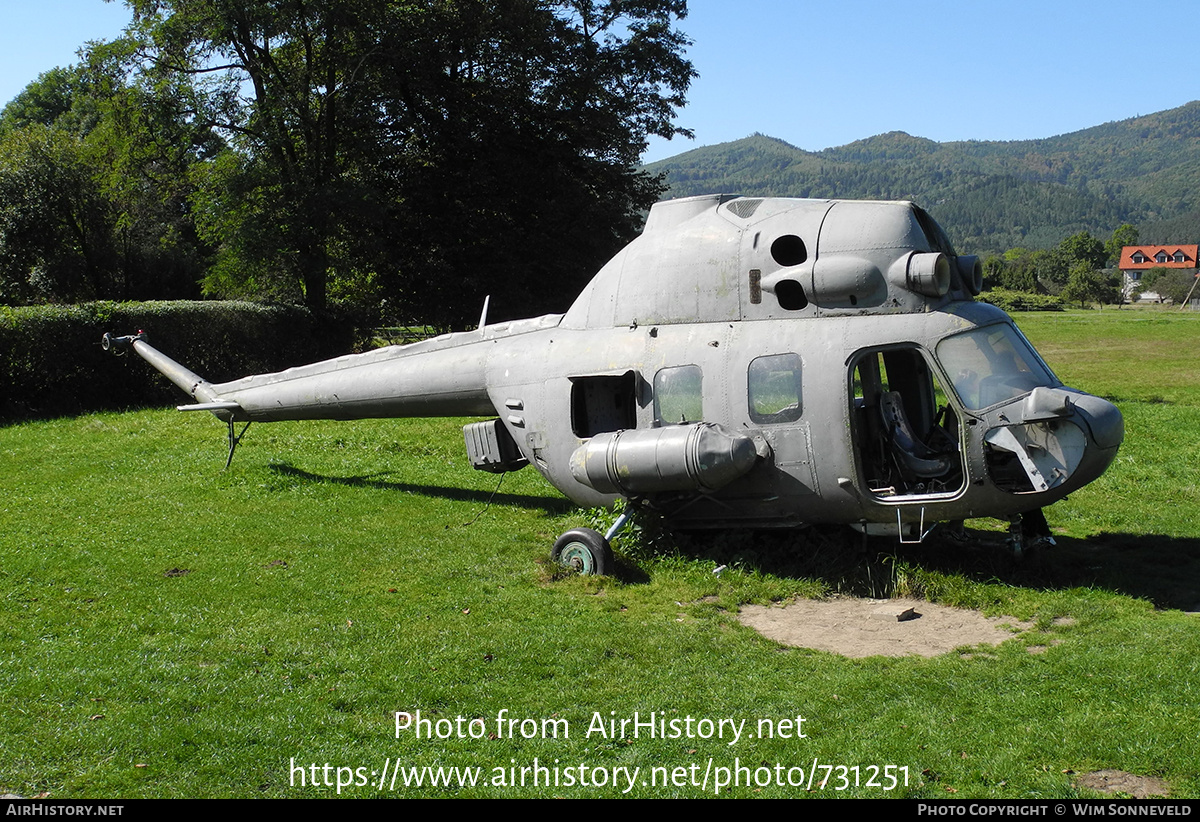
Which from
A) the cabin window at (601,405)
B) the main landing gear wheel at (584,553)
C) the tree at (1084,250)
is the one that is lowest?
the main landing gear wheel at (584,553)

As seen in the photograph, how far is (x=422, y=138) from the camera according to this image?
32625 millimetres

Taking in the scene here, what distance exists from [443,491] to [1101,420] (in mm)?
9612

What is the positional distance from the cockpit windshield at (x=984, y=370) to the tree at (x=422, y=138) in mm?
22866

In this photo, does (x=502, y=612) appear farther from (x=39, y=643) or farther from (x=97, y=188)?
(x=97, y=188)

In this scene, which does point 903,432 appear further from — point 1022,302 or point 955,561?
point 1022,302

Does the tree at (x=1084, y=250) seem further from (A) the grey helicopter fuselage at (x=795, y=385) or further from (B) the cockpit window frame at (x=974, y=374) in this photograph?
(B) the cockpit window frame at (x=974, y=374)

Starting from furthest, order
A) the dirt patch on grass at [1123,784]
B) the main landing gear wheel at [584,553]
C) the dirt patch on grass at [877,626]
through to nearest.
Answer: the main landing gear wheel at [584,553], the dirt patch on grass at [877,626], the dirt patch on grass at [1123,784]

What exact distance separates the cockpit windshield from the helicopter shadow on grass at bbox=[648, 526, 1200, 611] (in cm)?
188

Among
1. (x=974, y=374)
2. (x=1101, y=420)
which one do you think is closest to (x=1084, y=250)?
(x=1101, y=420)

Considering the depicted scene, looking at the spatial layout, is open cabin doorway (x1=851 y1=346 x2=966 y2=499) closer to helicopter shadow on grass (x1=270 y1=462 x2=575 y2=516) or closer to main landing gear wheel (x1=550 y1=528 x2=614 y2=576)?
main landing gear wheel (x1=550 y1=528 x2=614 y2=576)

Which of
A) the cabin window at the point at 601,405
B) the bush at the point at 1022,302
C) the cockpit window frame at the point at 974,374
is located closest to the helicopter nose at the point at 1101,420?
the cockpit window frame at the point at 974,374

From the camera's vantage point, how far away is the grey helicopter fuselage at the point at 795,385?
925 centimetres

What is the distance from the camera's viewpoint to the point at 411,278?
1276 inches

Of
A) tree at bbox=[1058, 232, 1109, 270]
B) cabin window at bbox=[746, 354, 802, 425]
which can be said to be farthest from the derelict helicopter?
tree at bbox=[1058, 232, 1109, 270]
